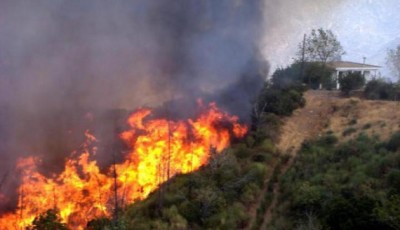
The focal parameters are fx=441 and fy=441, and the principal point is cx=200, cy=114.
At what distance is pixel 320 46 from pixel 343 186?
28768mm

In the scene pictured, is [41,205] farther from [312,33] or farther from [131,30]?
[312,33]

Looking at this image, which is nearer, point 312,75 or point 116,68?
point 116,68

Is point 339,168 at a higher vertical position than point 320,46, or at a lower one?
lower

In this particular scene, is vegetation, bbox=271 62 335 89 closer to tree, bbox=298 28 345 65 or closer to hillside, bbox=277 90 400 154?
tree, bbox=298 28 345 65

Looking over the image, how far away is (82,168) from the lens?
22.2 metres

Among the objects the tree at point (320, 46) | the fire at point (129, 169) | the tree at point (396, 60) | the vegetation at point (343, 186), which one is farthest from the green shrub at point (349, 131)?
the tree at point (396, 60)

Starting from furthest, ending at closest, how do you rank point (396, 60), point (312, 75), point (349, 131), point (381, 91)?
1. point (396, 60)
2. point (312, 75)
3. point (381, 91)
4. point (349, 131)

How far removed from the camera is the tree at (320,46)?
149 ft

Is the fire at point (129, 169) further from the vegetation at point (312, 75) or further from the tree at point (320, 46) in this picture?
the tree at point (320, 46)

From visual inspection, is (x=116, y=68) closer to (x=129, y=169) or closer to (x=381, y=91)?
(x=129, y=169)

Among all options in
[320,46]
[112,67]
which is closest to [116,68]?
[112,67]

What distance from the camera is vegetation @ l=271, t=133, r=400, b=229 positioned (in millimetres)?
16516

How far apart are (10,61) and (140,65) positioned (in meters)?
8.05

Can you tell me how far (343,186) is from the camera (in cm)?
1928
